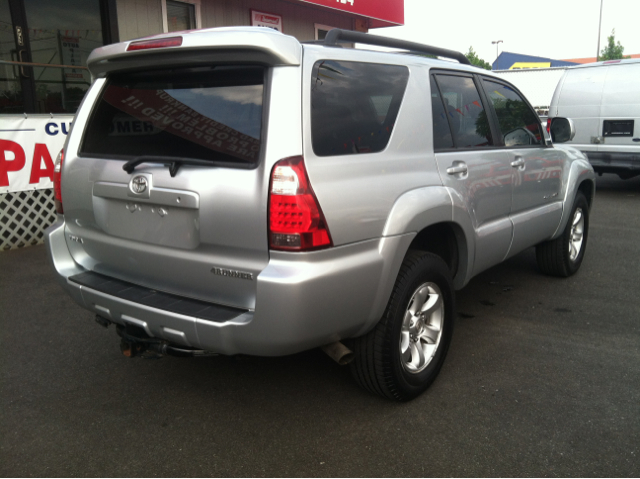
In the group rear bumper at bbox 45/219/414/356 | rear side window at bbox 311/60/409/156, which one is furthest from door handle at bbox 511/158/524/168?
rear bumper at bbox 45/219/414/356

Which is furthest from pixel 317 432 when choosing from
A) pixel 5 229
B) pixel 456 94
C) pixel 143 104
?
pixel 5 229

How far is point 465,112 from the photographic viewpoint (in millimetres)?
3777

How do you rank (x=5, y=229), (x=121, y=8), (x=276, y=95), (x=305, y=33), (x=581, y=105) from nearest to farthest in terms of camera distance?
(x=276, y=95) < (x=5, y=229) < (x=121, y=8) < (x=581, y=105) < (x=305, y=33)

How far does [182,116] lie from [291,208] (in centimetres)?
80

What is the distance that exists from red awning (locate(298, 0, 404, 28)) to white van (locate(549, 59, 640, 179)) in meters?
4.33

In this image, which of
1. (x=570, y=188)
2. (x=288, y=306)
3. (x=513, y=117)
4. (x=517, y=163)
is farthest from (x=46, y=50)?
(x=288, y=306)

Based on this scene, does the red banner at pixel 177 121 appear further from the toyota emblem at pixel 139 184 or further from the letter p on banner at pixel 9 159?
the letter p on banner at pixel 9 159

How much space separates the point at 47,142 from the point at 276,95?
17.8ft

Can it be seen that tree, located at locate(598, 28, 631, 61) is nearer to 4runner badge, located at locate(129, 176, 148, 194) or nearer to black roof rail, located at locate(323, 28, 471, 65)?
black roof rail, located at locate(323, 28, 471, 65)

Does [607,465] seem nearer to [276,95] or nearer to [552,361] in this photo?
[552,361]

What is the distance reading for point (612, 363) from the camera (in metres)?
3.61

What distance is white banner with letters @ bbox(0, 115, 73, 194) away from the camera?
6.50 m

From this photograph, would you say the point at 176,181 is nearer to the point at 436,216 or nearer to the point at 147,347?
the point at 147,347

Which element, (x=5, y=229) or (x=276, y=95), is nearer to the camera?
(x=276, y=95)
